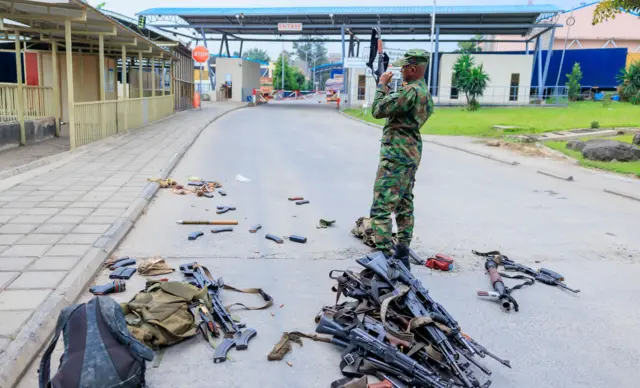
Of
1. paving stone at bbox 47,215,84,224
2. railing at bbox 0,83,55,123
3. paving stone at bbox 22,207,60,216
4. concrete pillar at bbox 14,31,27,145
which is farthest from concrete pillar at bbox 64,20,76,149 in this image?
paving stone at bbox 47,215,84,224

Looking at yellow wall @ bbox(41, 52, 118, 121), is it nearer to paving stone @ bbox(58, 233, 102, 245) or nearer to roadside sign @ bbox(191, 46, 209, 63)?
roadside sign @ bbox(191, 46, 209, 63)

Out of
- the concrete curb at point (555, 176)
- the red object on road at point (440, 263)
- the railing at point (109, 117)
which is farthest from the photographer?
the railing at point (109, 117)

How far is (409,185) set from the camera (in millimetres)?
5168

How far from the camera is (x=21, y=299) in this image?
4.00 meters

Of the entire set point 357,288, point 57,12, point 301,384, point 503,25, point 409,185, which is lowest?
point 301,384

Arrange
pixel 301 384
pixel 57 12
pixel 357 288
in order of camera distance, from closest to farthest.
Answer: pixel 301 384
pixel 357 288
pixel 57 12

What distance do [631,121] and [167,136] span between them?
64.8 ft

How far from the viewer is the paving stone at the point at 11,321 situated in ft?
11.4

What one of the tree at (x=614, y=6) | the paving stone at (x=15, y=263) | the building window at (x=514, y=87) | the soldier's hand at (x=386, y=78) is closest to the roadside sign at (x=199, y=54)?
the tree at (x=614, y=6)

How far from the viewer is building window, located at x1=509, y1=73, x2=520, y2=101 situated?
42344 mm

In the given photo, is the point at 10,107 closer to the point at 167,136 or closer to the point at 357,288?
the point at 167,136

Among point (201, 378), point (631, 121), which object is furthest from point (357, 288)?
point (631, 121)

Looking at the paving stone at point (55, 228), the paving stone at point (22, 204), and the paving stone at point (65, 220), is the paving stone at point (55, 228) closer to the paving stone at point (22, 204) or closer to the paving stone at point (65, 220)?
the paving stone at point (65, 220)

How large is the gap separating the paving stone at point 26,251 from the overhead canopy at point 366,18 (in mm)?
38903
